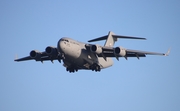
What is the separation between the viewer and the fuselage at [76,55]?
31078 mm

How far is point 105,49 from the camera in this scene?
109 feet

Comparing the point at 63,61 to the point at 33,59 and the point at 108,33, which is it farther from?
the point at 108,33

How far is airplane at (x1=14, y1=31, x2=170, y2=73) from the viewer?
31375 mm

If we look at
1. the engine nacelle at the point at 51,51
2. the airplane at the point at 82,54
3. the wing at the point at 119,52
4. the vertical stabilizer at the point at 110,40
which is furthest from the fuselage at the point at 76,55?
the vertical stabilizer at the point at 110,40

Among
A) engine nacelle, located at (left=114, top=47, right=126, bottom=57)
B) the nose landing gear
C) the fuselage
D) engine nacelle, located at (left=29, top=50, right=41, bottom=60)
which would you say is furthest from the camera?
engine nacelle, located at (left=29, top=50, right=41, bottom=60)

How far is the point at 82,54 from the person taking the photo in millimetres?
32500

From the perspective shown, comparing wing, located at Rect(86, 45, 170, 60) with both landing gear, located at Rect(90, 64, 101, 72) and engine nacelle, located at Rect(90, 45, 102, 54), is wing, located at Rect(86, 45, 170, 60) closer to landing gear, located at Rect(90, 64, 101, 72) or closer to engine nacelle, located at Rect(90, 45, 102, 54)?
engine nacelle, located at Rect(90, 45, 102, 54)

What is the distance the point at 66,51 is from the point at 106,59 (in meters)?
5.02

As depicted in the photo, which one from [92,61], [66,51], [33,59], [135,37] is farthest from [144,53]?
[33,59]

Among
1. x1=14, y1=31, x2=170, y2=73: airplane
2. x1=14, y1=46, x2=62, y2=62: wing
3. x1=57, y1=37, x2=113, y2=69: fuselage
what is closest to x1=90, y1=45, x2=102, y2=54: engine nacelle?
x1=14, y1=31, x2=170, y2=73: airplane

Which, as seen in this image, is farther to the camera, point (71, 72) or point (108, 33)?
point (108, 33)

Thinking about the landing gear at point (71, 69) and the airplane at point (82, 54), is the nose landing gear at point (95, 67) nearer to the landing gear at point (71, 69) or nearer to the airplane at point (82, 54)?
the airplane at point (82, 54)

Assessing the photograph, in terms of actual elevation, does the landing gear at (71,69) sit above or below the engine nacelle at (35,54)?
below

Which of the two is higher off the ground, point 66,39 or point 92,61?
point 66,39
